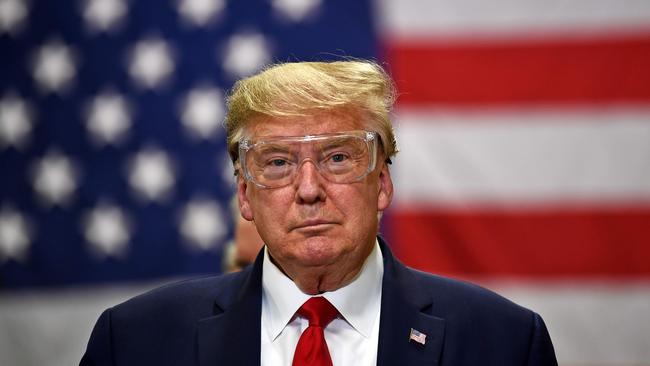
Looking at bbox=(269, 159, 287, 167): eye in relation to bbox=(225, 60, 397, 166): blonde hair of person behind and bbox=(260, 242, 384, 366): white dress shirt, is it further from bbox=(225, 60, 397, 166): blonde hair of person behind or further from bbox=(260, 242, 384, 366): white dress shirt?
bbox=(260, 242, 384, 366): white dress shirt

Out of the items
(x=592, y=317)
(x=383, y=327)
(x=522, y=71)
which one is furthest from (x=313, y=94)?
(x=592, y=317)

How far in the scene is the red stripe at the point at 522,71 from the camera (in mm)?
4434

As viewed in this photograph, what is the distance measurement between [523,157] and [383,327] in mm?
2624

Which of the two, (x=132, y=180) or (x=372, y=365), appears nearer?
(x=372, y=365)

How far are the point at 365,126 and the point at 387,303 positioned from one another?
40 cm

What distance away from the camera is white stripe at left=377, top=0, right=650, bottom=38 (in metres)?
4.44

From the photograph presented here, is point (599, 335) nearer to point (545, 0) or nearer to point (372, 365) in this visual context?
point (545, 0)

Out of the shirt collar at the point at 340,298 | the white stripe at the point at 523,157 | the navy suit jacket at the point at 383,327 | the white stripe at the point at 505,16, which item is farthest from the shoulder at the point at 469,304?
the white stripe at the point at 505,16

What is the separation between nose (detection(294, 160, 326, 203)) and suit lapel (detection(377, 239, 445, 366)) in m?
0.29

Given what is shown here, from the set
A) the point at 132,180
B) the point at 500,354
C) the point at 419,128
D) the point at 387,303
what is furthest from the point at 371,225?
the point at 132,180

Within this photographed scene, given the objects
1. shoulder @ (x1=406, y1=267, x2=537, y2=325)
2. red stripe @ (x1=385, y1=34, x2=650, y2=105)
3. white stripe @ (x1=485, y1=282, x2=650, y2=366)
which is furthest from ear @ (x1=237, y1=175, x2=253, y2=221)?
white stripe @ (x1=485, y1=282, x2=650, y2=366)

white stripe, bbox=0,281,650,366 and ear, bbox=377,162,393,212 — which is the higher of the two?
ear, bbox=377,162,393,212

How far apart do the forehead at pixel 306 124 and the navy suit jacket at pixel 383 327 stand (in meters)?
0.35

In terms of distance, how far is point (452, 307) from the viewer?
214cm
